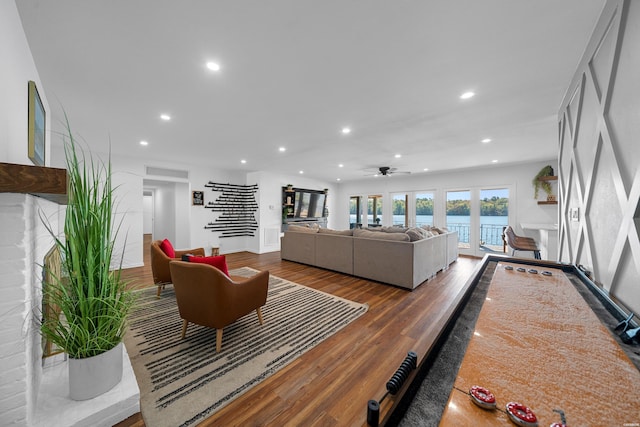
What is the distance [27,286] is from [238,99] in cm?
224

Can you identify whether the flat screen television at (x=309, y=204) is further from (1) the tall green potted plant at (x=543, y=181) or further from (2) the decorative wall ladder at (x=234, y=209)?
(1) the tall green potted plant at (x=543, y=181)

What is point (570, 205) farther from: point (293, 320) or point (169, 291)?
point (169, 291)

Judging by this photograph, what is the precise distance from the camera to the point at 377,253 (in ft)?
13.0

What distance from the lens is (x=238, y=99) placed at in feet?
8.45

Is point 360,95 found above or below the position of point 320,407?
above

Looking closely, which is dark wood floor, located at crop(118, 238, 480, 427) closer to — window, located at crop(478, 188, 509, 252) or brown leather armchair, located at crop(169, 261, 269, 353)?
brown leather armchair, located at crop(169, 261, 269, 353)

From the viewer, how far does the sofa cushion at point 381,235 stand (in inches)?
148

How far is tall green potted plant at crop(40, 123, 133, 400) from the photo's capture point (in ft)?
4.14

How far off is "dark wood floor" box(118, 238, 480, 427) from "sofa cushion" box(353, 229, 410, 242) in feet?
2.73

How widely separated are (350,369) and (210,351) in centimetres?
124

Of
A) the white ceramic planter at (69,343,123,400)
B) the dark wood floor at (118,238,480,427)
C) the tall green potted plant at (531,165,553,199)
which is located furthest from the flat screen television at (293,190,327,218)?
the white ceramic planter at (69,343,123,400)

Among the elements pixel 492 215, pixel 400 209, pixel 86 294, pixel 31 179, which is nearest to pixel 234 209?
pixel 400 209

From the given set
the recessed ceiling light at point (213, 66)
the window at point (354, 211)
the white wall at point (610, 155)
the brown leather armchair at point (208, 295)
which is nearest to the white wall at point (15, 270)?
the brown leather armchair at point (208, 295)

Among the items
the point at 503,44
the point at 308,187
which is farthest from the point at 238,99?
the point at 308,187
